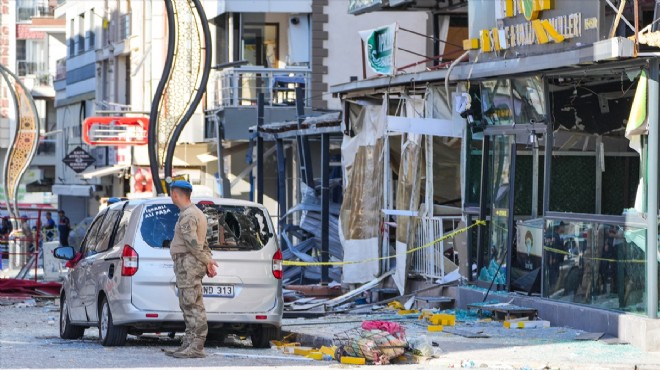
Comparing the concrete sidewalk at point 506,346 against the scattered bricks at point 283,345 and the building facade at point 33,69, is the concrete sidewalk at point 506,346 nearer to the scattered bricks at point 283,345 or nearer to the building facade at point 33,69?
the scattered bricks at point 283,345

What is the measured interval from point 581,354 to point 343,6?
2329cm

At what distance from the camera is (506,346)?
15.1m

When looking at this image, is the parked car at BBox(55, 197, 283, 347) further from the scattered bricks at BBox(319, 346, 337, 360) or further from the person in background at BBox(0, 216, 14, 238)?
the person in background at BBox(0, 216, 14, 238)

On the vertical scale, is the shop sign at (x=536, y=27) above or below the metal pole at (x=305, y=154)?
above

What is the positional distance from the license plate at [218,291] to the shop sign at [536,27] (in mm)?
4856

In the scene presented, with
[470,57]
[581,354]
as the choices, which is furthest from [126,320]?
[470,57]

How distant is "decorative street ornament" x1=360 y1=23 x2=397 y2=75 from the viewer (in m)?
22.0

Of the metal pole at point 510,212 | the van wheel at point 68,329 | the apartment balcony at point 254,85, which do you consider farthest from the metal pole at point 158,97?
the apartment balcony at point 254,85

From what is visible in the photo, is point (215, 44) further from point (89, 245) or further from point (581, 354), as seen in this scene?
point (581, 354)

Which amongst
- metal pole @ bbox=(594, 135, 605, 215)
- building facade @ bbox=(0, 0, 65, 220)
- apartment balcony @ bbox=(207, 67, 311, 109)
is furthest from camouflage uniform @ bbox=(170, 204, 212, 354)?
building facade @ bbox=(0, 0, 65, 220)

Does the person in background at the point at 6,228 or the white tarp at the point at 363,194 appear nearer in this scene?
the white tarp at the point at 363,194

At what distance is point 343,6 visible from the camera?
36.8 meters

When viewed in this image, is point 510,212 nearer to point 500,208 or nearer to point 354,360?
point 500,208

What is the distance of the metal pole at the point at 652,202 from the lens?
1523cm
